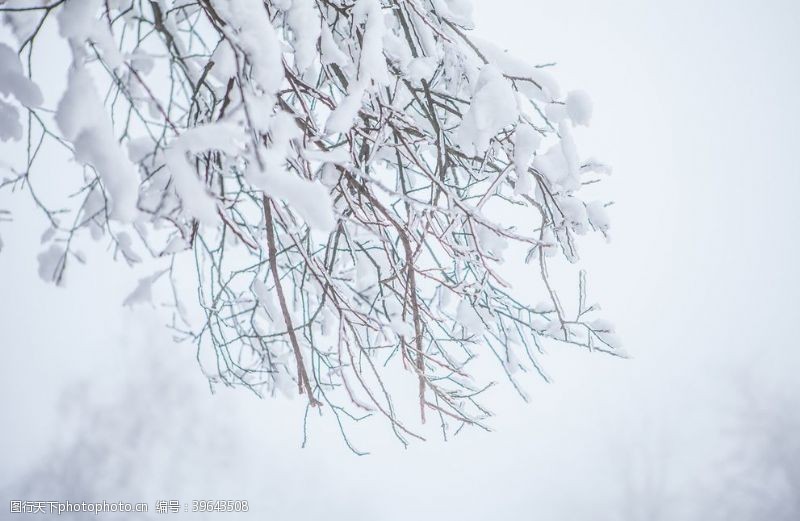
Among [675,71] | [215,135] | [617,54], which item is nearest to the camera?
[215,135]

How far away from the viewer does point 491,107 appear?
916 mm

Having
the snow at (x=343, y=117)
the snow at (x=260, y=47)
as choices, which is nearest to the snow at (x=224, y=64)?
the snow at (x=260, y=47)

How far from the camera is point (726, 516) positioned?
10695 mm

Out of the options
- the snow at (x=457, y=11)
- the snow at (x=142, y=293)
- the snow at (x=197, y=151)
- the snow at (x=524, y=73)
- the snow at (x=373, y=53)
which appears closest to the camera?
the snow at (x=197, y=151)

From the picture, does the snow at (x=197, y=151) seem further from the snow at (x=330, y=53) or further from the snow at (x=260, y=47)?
the snow at (x=330, y=53)

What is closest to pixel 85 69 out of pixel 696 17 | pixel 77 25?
pixel 77 25

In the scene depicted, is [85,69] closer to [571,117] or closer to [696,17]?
[571,117]

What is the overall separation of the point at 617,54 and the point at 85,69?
23202 cm

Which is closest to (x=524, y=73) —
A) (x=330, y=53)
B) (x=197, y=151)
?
(x=330, y=53)

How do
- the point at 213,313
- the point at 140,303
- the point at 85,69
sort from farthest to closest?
the point at 213,313
the point at 140,303
the point at 85,69

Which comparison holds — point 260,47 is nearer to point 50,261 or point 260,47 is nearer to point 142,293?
point 50,261

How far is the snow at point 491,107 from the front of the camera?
35.6 inches

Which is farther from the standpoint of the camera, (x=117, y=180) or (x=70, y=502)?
(x=70, y=502)

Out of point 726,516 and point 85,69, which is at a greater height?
point 85,69
